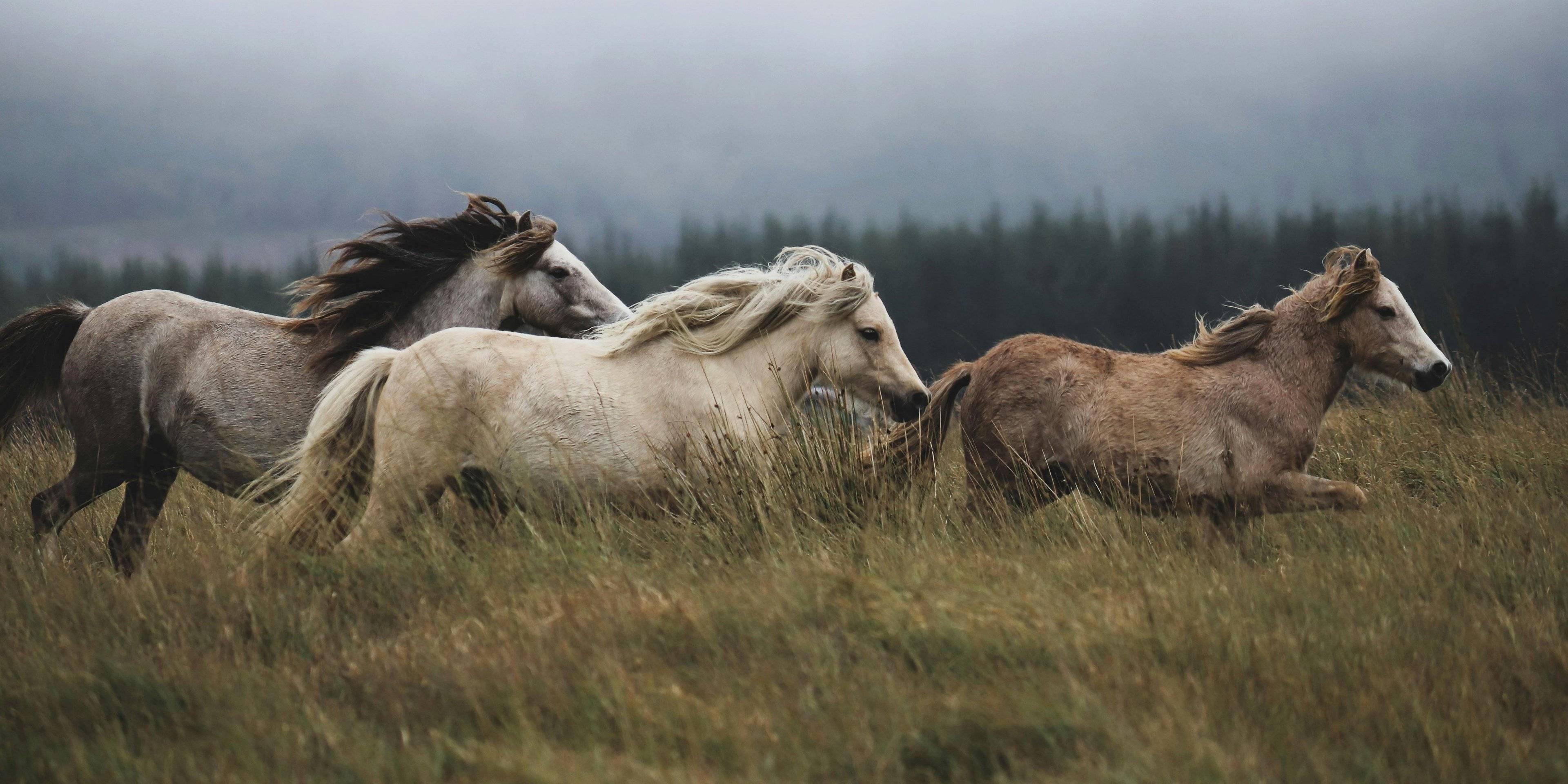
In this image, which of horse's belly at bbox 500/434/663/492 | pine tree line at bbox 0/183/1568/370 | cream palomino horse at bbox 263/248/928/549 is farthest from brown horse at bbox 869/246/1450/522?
pine tree line at bbox 0/183/1568/370

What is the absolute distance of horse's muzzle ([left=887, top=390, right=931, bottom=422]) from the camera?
4258mm

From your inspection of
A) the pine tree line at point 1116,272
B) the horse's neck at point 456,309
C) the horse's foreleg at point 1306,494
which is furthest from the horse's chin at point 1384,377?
the pine tree line at point 1116,272

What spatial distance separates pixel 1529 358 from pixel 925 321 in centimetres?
5510

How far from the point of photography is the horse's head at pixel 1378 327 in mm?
4598

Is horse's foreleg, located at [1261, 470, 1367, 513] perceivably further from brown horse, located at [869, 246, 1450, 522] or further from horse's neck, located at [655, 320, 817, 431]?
horse's neck, located at [655, 320, 817, 431]

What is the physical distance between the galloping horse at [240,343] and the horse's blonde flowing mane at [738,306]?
0.76 m

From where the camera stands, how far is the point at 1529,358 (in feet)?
28.3

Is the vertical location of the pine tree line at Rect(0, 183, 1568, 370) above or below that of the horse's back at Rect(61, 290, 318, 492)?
below

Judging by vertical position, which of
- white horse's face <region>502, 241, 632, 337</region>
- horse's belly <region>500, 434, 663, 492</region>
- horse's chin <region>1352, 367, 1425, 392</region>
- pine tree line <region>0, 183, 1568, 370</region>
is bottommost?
pine tree line <region>0, 183, 1568, 370</region>

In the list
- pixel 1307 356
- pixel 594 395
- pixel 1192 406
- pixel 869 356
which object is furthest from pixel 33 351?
pixel 1307 356

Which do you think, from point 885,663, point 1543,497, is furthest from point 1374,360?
point 885,663

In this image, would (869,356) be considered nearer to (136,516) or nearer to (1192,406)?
(1192,406)

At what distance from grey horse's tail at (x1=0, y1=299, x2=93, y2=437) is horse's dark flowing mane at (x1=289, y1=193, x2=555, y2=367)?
128 centimetres

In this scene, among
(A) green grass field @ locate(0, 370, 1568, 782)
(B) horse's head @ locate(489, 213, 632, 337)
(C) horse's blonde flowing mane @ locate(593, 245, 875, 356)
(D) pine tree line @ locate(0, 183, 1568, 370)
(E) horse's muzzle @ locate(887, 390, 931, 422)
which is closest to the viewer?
(A) green grass field @ locate(0, 370, 1568, 782)
